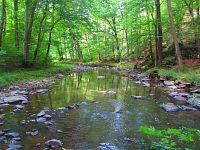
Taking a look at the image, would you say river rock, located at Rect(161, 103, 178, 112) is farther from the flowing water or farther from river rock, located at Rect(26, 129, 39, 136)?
river rock, located at Rect(26, 129, 39, 136)

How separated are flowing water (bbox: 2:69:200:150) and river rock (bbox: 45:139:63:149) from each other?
122mm

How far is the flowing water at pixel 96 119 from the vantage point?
5879mm

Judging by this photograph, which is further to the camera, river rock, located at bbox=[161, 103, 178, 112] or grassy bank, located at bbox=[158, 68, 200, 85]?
grassy bank, located at bbox=[158, 68, 200, 85]

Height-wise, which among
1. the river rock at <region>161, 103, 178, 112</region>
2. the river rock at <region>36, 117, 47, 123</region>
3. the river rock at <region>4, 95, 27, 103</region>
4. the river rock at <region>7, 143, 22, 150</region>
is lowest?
the river rock at <region>161, 103, 178, 112</region>

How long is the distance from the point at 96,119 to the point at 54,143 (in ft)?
7.86

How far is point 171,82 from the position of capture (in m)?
15.3

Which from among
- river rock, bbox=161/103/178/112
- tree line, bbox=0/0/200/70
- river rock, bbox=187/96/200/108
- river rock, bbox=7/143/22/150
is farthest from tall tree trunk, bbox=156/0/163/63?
river rock, bbox=7/143/22/150

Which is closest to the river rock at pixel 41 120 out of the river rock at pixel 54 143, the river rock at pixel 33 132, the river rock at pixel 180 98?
the river rock at pixel 33 132

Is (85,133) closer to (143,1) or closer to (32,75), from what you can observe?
(32,75)

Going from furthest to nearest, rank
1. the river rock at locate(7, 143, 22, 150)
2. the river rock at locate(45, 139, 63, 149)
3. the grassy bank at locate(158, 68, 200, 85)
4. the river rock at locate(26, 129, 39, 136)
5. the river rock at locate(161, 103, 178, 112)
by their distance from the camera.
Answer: the grassy bank at locate(158, 68, 200, 85), the river rock at locate(161, 103, 178, 112), the river rock at locate(26, 129, 39, 136), the river rock at locate(45, 139, 63, 149), the river rock at locate(7, 143, 22, 150)

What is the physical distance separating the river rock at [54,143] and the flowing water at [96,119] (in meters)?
0.12

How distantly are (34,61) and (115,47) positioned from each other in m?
26.1

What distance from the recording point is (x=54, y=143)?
215 inches

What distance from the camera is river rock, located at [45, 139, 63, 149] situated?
540 cm
